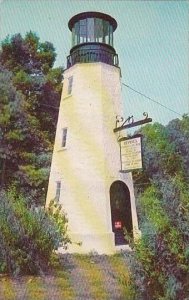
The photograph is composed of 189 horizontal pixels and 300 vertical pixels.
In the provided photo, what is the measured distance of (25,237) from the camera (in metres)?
7.48

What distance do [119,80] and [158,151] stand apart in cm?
1332

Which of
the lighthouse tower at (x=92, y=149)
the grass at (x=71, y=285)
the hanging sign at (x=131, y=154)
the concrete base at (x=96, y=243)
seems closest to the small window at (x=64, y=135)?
the lighthouse tower at (x=92, y=149)

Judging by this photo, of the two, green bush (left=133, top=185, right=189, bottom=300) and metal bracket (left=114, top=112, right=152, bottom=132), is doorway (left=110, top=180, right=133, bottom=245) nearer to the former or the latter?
metal bracket (left=114, top=112, right=152, bottom=132)

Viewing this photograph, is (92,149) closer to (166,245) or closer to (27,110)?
(27,110)

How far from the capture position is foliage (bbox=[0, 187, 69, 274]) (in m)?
7.38

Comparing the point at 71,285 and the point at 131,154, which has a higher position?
the point at 131,154

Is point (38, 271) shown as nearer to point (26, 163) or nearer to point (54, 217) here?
point (54, 217)

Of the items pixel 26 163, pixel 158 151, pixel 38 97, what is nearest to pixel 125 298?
pixel 26 163

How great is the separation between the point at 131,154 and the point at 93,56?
3.89 metres

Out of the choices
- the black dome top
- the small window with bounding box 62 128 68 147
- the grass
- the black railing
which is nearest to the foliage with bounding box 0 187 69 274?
the grass

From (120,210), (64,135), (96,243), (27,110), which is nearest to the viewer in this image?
(96,243)

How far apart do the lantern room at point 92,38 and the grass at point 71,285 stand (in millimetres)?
7162

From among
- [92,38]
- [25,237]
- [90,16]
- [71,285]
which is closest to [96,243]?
[25,237]

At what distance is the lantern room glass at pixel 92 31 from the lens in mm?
12883
